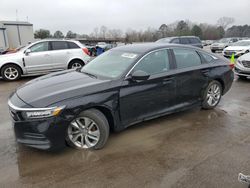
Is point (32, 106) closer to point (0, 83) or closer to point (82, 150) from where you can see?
point (82, 150)

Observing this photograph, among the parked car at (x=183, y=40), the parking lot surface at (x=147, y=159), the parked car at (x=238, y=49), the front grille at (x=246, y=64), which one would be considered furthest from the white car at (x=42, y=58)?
the parked car at (x=238, y=49)

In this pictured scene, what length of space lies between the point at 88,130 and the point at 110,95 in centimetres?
62

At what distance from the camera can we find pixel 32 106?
9.12 feet

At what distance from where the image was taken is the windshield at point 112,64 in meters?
3.55

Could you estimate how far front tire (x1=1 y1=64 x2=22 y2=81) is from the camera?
7965 millimetres

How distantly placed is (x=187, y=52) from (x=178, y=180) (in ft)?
8.81

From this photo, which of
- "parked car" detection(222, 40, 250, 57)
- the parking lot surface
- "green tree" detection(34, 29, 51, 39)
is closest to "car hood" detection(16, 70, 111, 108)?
the parking lot surface

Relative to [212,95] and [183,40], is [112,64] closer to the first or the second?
[212,95]

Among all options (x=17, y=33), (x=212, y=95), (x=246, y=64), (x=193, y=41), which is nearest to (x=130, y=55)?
(x=212, y=95)

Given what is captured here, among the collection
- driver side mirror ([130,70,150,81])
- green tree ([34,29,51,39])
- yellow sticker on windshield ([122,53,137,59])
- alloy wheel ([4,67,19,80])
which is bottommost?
alloy wheel ([4,67,19,80])

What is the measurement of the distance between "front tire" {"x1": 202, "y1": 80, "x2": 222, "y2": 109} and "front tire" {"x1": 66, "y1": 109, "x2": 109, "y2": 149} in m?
2.57

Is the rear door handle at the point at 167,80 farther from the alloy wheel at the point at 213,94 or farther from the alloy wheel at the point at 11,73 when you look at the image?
the alloy wheel at the point at 11,73

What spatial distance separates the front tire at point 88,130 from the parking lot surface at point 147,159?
0.44ft

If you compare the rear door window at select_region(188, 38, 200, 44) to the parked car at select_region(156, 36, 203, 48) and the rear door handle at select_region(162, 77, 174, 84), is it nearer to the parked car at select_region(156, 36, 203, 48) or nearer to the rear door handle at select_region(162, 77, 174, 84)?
the parked car at select_region(156, 36, 203, 48)
